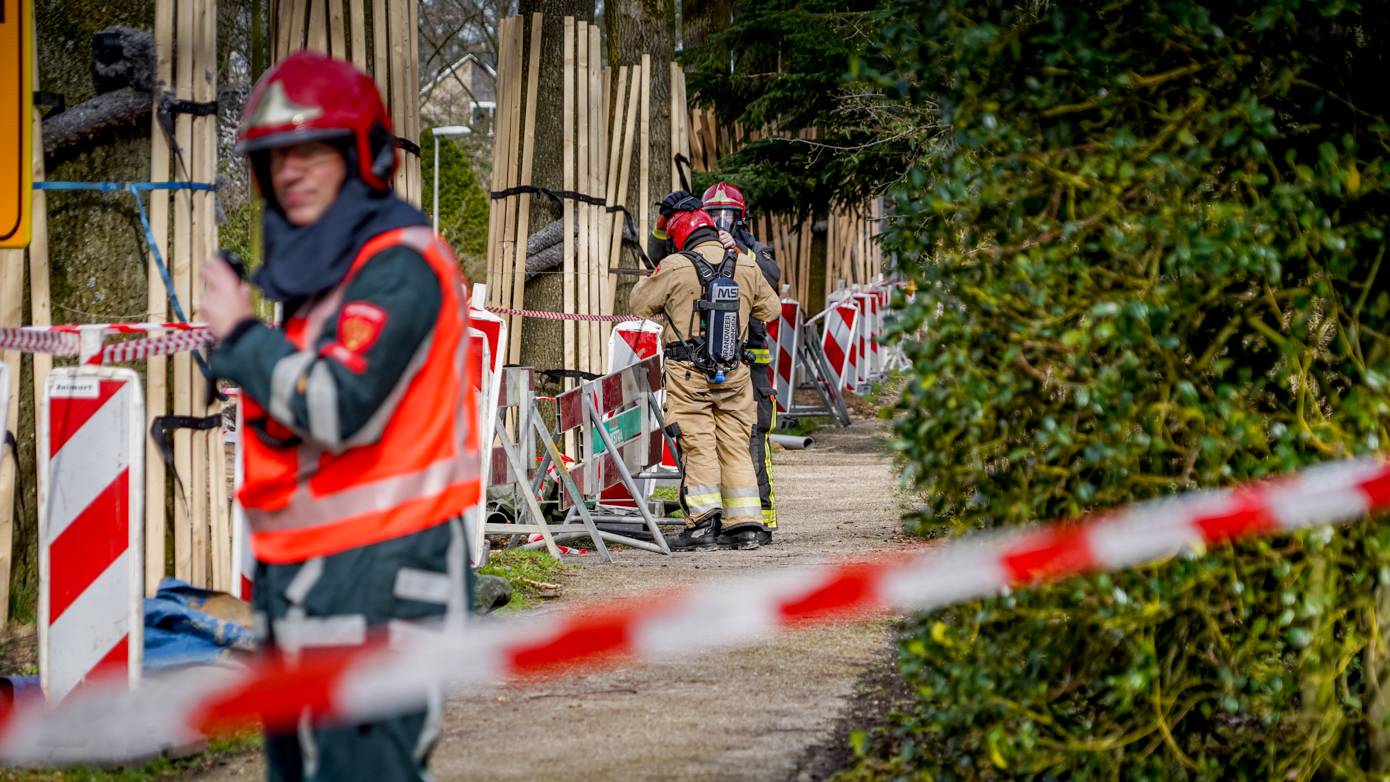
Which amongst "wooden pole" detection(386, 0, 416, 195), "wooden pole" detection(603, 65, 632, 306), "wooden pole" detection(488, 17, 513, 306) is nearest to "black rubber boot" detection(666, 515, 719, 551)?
"wooden pole" detection(488, 17, 513, 306)

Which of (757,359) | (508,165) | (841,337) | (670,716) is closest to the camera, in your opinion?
(670,716)

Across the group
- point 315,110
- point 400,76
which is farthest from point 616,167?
point 315,110

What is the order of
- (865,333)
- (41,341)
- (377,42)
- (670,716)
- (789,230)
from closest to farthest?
(41,341) < (670,716) < (377,42) < (789,230) < (865,333)

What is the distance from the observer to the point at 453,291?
3223 mm

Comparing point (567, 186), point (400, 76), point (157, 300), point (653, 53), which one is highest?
point (653, 53)

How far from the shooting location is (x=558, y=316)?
11.4 m

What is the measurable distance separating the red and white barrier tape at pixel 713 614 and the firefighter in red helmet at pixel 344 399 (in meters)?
0.06

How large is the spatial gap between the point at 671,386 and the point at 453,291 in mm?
7238

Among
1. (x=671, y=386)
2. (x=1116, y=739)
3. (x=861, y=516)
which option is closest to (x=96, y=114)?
(x=1116, y=739)

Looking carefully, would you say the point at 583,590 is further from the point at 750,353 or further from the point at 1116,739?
the point at 1116,739

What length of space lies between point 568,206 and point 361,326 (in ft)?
28.9

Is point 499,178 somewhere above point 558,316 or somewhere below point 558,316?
above

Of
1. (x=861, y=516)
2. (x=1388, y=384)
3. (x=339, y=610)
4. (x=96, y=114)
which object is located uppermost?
(x=96, y=114)

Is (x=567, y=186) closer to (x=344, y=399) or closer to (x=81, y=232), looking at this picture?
(x=81, y=232)
